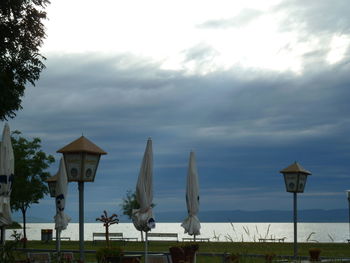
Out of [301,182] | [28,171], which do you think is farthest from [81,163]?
[28,171]

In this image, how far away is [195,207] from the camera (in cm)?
1862

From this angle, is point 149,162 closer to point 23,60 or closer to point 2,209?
point 2,209

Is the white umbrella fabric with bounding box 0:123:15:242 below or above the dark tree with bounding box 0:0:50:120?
below

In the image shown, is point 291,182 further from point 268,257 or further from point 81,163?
point 268,257

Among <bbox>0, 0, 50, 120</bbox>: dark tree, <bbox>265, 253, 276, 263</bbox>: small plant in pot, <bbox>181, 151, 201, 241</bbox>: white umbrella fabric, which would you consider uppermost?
<bbox>0, 0, 50, 120</bbox>: dark tree

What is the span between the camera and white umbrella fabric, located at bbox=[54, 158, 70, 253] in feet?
69.2

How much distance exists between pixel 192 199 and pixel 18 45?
9349 mm

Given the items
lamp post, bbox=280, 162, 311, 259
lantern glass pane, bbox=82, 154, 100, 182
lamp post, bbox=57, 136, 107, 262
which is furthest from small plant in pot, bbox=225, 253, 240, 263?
lamp post, bbox=280, 162, 311, 259

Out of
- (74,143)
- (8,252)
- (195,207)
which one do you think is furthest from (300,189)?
(8,252)

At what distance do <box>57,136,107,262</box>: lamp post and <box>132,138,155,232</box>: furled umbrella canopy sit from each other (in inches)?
61.5

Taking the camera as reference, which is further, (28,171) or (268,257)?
(28,171)

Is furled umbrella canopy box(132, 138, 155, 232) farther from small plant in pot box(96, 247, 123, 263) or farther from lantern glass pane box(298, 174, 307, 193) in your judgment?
lantern glass pane box(298, 174, 307, 193)

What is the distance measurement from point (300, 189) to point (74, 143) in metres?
10.1

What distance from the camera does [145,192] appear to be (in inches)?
614
